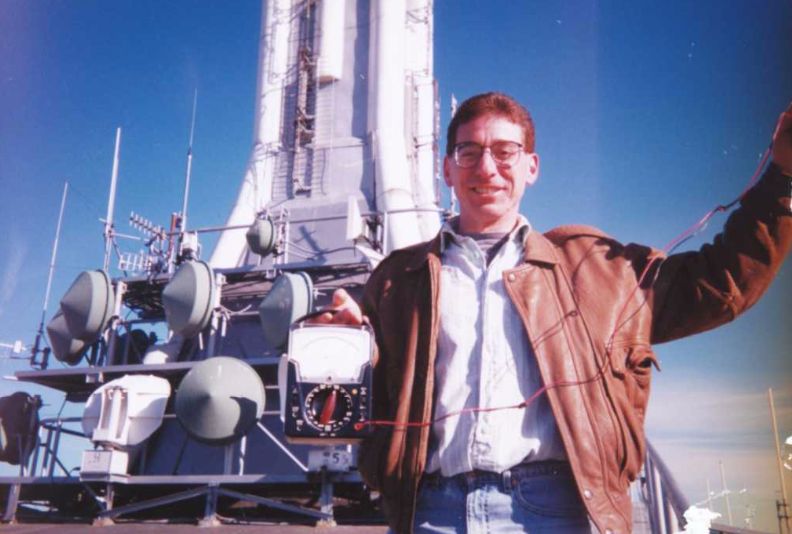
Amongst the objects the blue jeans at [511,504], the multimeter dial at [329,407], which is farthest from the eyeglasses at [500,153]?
the blue jeans at [511,504]

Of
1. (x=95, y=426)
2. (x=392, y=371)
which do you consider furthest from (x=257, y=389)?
(x=392, y=371)

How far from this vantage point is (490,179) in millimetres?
2051

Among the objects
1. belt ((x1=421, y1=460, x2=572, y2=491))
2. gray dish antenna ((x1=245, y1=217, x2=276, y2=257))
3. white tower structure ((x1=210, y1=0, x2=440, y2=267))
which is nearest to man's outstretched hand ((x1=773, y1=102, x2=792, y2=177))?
belt ((x1=421, y1=460, x2=572, y2=491))

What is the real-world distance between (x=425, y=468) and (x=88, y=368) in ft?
36.9

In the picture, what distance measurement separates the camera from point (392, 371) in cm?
207

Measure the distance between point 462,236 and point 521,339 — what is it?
428 mm

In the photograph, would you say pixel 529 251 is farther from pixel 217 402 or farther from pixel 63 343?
pixel 63 343

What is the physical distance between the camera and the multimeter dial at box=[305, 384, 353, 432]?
6.25ft

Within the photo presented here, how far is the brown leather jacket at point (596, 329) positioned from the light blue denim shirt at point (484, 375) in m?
0.05

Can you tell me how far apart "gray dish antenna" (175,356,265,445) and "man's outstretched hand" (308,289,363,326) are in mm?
7153

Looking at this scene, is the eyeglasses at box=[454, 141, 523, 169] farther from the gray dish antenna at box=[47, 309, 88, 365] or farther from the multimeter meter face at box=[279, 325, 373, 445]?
the gray dish antenna at box=[47, 309, 88, 365]

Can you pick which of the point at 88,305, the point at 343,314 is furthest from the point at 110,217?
the point at 343,314

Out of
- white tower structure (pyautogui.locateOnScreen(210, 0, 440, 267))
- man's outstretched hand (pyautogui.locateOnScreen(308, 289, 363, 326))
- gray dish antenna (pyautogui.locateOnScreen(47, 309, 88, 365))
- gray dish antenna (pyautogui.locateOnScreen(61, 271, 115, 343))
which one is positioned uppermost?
white tower structure (pyautogui.locateOnScreen(210, 0, 440, 267))

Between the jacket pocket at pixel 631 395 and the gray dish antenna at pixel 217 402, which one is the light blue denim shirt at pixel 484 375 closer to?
the jacket pocket at pixel 631 395
